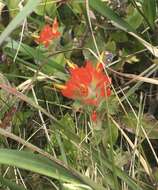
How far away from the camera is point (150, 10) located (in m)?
1.16

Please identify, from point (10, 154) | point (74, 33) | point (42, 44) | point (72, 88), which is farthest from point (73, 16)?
point (10, 154)

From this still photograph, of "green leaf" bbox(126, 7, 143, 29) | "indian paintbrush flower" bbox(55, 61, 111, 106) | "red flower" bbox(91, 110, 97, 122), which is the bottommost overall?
"red flower" bbox(91, 110, 97, 122)

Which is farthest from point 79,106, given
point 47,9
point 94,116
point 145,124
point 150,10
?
point 47,9

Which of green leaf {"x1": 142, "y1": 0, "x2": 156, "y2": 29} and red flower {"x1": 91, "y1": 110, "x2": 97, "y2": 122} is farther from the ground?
green leaf {"x1": 142, "y1": 0, "x2": 156, "y2": 29}

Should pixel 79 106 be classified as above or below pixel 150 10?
below

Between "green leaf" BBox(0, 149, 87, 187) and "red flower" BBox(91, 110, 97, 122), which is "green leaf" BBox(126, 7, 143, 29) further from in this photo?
"green leaf" BBox(0, 149, 87, 187)

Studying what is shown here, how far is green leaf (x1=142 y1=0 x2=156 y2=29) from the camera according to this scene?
3.80ft

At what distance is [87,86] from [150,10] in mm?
376

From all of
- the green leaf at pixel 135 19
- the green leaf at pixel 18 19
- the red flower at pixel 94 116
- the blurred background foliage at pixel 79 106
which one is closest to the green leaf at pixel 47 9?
the blurred background foliage at pixel 79 106

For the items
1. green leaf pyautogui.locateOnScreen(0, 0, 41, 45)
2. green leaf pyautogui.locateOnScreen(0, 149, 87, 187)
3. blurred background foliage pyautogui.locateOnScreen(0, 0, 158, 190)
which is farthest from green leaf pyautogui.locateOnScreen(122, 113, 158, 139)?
green leaf pyautogui.locateOnScreen(0, 0, 41, 45)

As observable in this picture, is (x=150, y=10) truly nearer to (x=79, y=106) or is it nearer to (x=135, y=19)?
(x=135, y=19)

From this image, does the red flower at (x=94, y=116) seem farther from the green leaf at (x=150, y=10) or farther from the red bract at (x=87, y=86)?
the green leaf at (x=150, y=10)

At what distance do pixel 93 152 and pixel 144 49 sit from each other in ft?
1.47

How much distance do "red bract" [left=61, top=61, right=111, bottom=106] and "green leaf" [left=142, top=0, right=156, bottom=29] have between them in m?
0.34
